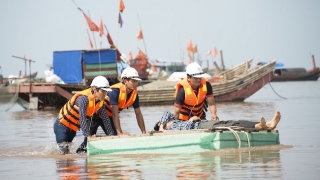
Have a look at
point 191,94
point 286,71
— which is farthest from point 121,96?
point 286,71

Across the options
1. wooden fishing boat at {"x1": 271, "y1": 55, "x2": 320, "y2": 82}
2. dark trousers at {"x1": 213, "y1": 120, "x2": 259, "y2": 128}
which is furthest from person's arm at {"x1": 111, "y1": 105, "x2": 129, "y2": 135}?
wooden fishing boat at {"x1": 271, "y1": 55, "x2": 320, "y2": 82}

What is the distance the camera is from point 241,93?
110ft

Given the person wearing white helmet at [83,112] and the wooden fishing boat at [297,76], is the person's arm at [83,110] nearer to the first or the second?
the person wearing white helmet at [83,112]

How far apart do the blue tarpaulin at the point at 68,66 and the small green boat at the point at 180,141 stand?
1977cm

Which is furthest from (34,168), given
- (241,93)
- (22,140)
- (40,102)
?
(241,93)

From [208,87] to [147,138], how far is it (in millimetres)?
1581

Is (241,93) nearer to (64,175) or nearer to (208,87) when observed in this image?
(208,87)

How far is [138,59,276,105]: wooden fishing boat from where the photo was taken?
31656mm

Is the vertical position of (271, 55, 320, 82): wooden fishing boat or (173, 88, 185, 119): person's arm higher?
(271, 55, 320, 82): wooden fishing boat

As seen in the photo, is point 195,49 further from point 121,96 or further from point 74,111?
point 74,111

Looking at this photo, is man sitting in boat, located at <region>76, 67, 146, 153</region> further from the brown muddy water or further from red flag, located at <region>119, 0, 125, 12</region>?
red flag, located at <region>119, 0, 125, 12</region>

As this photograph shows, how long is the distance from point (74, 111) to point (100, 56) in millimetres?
19429

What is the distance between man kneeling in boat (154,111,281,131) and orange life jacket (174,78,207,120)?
353 millimetres

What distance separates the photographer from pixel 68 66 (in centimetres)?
3198
